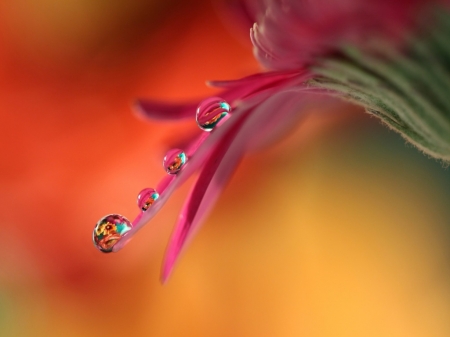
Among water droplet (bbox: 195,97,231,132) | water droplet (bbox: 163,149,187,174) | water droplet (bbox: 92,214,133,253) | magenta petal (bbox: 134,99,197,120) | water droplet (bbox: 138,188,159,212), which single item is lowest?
water droplet (bbox: 92,214,133,253)

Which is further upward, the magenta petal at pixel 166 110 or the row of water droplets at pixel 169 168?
the magenta petal at pixel 166 110

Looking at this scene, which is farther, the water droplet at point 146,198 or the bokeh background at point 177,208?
the bokeh background at point 177,208

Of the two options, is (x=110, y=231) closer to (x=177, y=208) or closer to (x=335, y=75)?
(x=335, y=75)

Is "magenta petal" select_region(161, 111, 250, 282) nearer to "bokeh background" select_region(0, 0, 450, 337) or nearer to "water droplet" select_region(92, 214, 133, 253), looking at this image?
"water droplet" select_region(92, 214, 133, 253)

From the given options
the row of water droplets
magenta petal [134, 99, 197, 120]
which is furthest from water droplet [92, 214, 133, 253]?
magenta petal [134, 99, 197, 120]

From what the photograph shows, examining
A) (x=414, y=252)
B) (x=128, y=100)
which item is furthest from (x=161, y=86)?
(x=414, y=252)

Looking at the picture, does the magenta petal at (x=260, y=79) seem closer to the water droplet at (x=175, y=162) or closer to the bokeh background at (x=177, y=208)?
the water droplet at (x=175, y=162)

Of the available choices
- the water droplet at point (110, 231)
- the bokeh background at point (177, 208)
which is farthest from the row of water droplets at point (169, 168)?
the bokeh background at point (177, 208)
